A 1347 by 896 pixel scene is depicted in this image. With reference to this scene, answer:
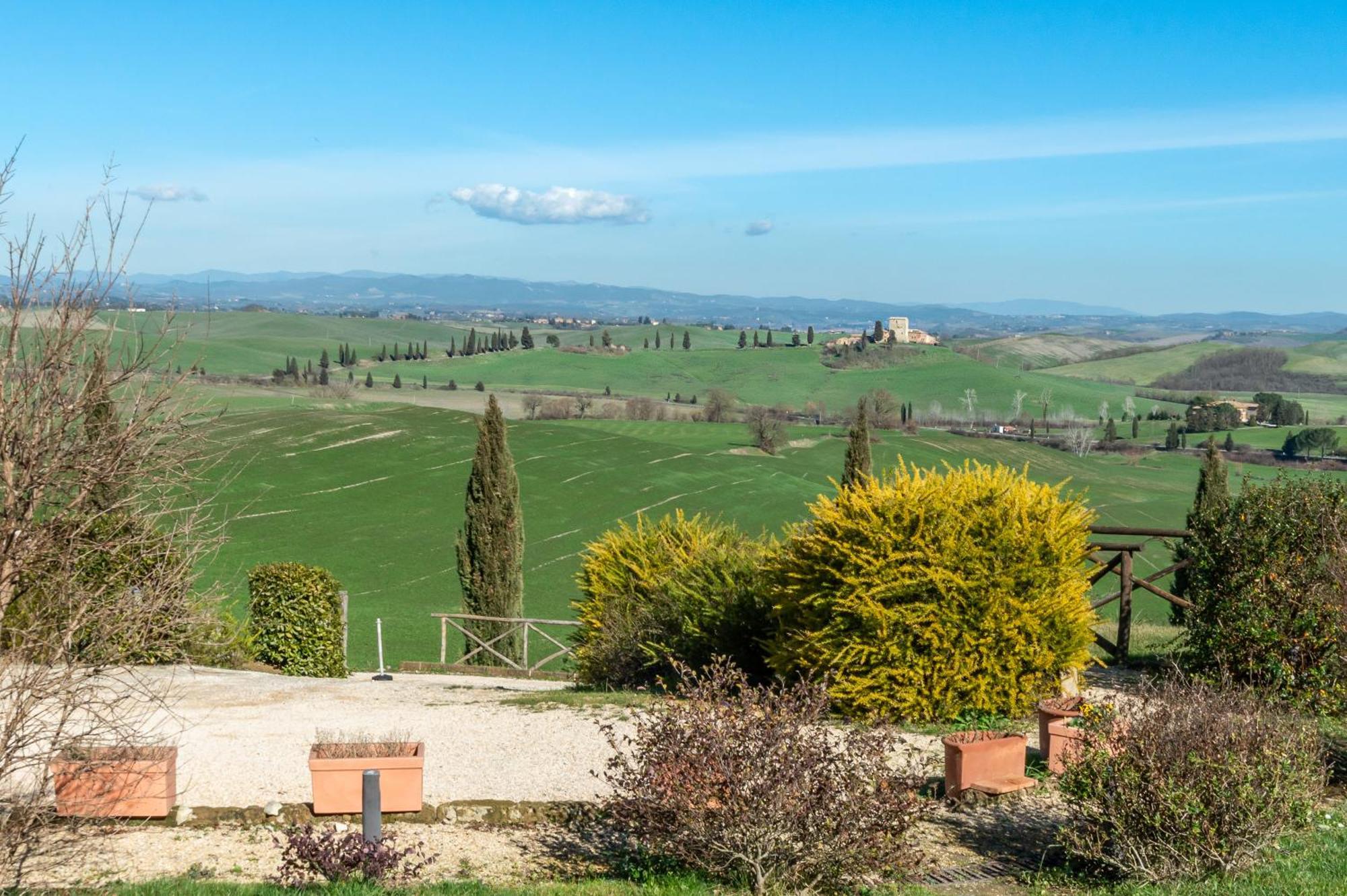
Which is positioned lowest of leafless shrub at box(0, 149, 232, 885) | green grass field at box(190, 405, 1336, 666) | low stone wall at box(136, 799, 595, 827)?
green grass field at box(190, 405, 1336, 666)

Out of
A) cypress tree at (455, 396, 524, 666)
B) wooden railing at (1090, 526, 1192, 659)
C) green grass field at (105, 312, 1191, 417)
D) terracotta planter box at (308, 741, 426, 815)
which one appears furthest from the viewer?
green grass field at (105, 312, 1191, 417)

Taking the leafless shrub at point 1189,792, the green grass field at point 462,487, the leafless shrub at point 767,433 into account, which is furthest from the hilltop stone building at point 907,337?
the leafless shrub at point 1189,792

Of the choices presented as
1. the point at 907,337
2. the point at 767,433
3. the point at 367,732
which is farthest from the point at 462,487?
the point at 907,337

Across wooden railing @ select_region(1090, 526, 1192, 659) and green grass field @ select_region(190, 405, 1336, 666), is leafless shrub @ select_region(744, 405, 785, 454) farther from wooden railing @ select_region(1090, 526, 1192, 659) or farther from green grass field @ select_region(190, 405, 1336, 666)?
wooden railing @ select_region(1090, 526, 1192, 659)

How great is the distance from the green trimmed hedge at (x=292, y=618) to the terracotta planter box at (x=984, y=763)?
10191 millimetres

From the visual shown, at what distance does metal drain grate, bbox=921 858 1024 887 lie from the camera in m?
7.16

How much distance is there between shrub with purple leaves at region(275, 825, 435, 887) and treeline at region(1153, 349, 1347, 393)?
152732mm

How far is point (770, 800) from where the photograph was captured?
637 centimetres

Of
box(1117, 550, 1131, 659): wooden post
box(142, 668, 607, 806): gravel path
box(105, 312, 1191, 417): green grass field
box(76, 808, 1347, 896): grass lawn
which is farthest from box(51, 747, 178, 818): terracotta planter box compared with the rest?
box(105, 312, 1191, 417): green grass field

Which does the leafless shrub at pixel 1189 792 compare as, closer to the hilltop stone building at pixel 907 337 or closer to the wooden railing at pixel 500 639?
the wooden railing at pixel 500 639

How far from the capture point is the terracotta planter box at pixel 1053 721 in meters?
9.16

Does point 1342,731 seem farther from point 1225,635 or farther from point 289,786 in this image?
point 289,786

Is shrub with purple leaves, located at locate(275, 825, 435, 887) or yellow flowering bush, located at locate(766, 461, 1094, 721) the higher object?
yellow flowering bush, located at locate(766, 461, 1094, 721)

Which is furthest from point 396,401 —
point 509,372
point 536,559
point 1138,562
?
point 1138,562
